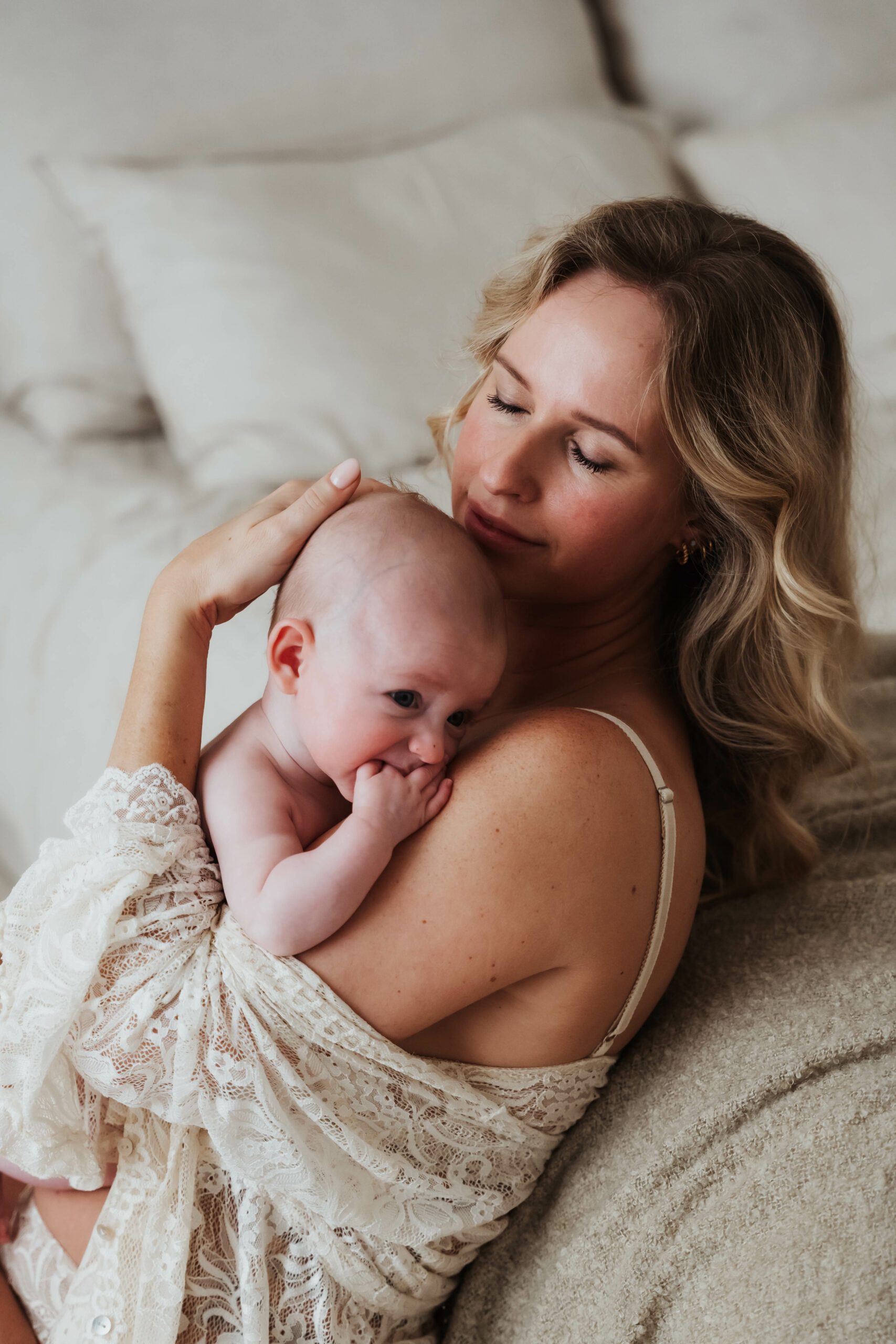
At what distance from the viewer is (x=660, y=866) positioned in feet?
3.30

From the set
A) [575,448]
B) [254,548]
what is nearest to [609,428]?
[575,448]

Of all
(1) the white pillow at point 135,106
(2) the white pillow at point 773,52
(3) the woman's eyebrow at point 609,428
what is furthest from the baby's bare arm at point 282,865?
(2) the white pillow at point 773,52

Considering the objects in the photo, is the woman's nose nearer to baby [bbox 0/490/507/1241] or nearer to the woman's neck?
baby [bbox 0/490/507/1241]

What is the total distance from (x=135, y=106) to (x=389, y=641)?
163 centimetres

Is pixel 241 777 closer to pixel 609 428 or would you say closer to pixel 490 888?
pixel 490 888

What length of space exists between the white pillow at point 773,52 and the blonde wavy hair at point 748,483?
5.44 ft

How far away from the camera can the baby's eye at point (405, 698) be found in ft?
3.11

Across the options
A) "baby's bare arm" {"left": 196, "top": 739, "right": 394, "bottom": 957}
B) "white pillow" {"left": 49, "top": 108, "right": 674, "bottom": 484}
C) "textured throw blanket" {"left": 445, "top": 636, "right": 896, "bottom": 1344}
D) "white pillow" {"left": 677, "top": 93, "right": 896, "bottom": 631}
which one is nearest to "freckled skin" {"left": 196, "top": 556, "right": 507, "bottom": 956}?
"baby's bare arm" {"left": 196, "top": 739, "right": 394, "bottom": 957}

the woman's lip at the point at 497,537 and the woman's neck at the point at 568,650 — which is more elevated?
the woman's lip at the point at 497,537

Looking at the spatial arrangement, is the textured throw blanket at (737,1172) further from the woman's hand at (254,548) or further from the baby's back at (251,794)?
the woman's hand at (254,548)

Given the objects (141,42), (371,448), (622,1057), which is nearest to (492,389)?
(622,1057)

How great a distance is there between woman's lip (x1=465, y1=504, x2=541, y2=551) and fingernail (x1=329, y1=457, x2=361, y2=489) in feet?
0.52

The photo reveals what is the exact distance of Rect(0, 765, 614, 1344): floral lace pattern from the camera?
904 millimetres

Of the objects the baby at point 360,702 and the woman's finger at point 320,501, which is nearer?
the baby at point 360,702
